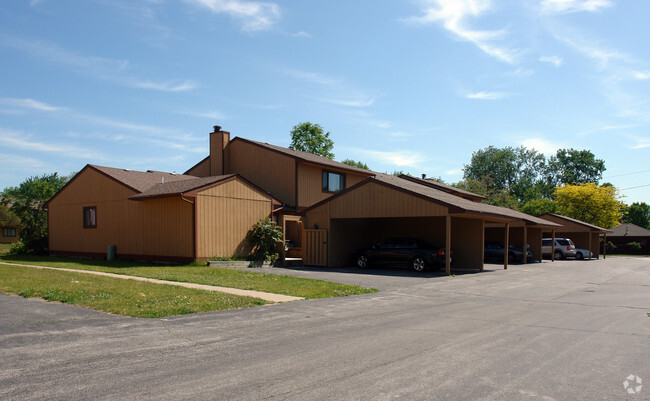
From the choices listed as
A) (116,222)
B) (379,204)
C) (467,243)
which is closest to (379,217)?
(379,204)

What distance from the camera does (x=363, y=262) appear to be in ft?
74.6

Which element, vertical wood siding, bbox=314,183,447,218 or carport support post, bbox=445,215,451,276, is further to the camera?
vertical wood siding, bbox=314,183,447,218

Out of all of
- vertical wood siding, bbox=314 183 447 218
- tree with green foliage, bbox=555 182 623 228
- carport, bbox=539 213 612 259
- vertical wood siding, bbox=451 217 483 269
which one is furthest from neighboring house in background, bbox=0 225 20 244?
tree with green foliage, bbox=555 182 623 228

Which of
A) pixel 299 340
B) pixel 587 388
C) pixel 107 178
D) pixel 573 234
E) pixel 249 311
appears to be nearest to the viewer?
pixel 587 388

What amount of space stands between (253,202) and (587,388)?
19.4 metres

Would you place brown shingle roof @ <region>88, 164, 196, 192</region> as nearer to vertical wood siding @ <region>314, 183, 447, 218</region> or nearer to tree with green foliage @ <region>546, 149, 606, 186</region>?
vertical wood siding @ <region>314, 183, 447, 218</region>

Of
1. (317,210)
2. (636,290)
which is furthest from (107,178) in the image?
(636,290)

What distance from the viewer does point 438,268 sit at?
20.8m

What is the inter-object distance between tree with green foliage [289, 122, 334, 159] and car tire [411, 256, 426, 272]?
39.0m

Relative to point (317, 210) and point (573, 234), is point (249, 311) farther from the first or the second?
point (573, 234)

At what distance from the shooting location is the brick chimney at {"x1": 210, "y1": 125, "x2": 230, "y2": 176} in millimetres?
30953

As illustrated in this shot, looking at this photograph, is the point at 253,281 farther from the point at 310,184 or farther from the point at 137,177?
the point at 137,177

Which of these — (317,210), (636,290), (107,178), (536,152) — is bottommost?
(636,290)

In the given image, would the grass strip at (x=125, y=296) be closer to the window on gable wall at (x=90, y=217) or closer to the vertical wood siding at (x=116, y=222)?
the vertical wood siding at (x=116, y=222)
